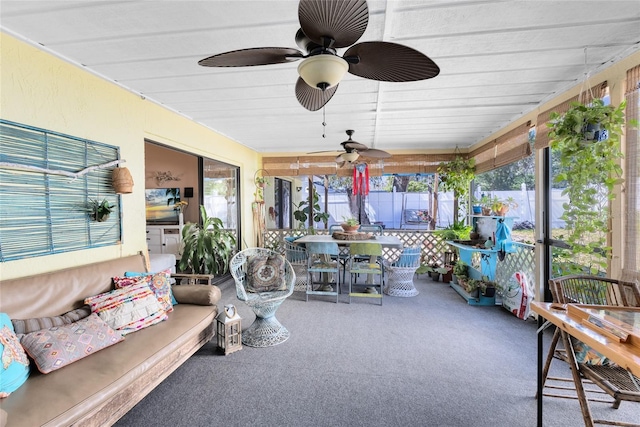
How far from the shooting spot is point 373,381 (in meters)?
2.10

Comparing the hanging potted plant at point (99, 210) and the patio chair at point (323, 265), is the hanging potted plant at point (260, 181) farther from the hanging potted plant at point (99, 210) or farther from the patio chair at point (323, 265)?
the hanging potted plant at point (99, 210)

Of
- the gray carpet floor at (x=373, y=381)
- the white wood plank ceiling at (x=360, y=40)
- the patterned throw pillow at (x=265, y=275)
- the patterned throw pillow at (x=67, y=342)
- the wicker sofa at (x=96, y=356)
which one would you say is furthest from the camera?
the patterned throw pillow at (x=265, y=275)

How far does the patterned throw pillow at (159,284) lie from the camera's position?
2.29 metres

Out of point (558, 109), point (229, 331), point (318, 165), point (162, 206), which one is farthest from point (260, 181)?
point (558, 109)

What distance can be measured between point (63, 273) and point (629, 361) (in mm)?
3152

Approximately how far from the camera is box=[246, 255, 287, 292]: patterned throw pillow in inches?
121

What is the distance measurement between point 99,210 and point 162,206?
3350mm

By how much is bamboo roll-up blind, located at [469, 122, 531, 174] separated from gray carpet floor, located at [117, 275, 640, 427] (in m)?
→ 2.06

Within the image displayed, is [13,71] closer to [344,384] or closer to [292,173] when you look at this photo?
[344,384]

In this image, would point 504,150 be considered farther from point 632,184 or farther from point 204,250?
point 204,250

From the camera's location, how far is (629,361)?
1017 mm

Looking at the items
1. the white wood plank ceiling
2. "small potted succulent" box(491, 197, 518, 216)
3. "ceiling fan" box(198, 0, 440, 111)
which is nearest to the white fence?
"small potted succulent" box(491, 197, 518, 216)

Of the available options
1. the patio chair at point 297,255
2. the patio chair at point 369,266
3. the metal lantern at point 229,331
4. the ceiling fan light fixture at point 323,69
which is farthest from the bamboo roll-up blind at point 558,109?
the metal lantern at point 229,331

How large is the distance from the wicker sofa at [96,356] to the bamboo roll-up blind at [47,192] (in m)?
0.27
